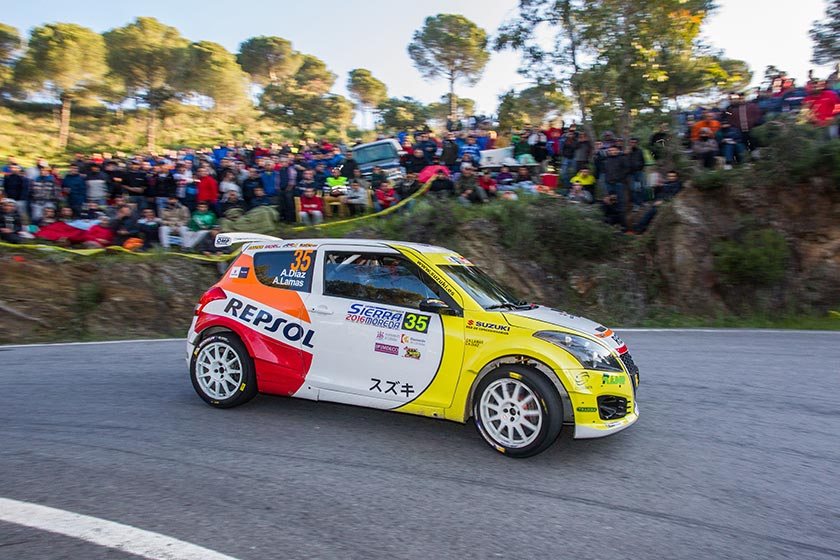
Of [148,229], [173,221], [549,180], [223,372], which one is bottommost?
[223,372]

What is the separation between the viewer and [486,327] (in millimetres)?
5246

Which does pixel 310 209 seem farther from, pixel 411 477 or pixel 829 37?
pixel 829 37

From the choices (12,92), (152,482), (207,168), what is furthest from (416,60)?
(152,482)

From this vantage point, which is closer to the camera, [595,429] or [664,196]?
[595,429]

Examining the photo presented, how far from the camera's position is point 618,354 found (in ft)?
17.7

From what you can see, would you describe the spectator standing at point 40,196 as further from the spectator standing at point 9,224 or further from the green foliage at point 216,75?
the green foliage at point 216,75

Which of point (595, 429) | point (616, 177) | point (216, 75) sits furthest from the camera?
point (216, 75)

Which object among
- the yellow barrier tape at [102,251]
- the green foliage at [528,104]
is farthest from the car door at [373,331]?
the green foliage at [528,104]

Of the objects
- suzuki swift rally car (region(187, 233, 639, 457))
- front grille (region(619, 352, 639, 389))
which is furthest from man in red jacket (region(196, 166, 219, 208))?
front grille (region(619, 352, 639, 389))

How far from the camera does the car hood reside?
17.3 feet

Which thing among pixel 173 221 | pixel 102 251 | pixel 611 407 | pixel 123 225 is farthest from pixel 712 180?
pixel 102 251

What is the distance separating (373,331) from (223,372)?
5.74 feet

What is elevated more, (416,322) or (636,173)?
(636,173)

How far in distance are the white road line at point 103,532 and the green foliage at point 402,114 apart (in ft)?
→ 155
